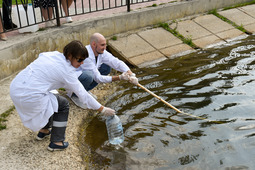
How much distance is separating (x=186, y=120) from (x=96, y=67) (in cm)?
172

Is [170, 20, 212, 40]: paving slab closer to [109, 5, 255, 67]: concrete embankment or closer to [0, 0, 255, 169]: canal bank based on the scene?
[109, 5, 255, 67]: concrete embankment

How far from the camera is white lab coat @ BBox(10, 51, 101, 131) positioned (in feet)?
13.5

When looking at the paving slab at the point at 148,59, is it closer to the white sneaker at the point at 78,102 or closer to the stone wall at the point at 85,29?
the stone wall at the point at 85,29

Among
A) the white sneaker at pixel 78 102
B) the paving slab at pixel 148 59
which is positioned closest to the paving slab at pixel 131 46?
the paving slab at pixel 148 59

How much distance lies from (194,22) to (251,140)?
499 cm

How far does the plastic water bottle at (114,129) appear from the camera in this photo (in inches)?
191

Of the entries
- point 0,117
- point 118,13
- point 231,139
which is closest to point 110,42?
point 118,13

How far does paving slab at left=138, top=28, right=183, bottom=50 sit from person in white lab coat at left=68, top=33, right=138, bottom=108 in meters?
2.26

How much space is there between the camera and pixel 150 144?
183 inches

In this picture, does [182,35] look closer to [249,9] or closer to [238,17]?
[238,17]

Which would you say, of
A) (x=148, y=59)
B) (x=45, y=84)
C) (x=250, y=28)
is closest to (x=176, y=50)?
(x=148, y=59)

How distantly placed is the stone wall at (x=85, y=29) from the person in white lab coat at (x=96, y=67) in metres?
1.32

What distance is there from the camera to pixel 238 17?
31.0 feet

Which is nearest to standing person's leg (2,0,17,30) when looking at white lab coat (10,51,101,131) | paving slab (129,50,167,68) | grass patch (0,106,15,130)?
grass patch (0,106,15,130)
